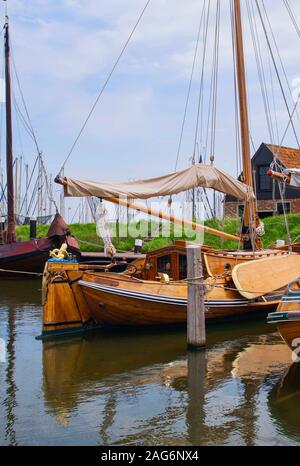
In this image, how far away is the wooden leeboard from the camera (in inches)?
522

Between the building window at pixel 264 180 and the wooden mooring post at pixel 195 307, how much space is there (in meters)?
24.9

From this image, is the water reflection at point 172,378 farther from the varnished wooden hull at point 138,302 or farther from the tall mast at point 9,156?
the tall mast at point 9,156

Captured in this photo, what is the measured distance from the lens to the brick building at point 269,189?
109 feet

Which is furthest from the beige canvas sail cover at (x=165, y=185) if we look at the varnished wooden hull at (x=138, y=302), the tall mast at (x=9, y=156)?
the tall mast at (x=9, y=156)

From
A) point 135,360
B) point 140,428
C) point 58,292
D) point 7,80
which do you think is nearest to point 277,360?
point 135,360

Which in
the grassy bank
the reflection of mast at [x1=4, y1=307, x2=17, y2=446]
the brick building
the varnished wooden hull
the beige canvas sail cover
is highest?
the brick building

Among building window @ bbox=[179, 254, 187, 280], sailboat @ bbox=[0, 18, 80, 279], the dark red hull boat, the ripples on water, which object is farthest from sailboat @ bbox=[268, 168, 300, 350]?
the dark red hull boat

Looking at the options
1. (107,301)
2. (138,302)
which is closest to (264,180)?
(138,302)

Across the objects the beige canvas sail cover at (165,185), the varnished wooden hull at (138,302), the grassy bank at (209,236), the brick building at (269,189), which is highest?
the brick building at (269,189)

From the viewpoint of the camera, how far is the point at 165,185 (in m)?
13.9

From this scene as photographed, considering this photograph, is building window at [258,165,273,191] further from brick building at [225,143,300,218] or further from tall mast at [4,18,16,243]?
tall mast at [4,18,16,243]

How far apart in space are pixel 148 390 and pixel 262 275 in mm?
6205

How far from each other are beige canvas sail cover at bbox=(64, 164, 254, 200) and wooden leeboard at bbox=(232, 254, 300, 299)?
2.32m

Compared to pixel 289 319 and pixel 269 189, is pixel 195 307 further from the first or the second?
pixel 269 189
